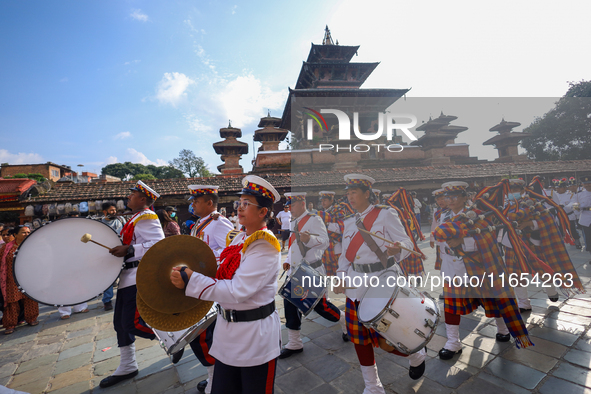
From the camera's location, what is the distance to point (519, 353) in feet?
9.55

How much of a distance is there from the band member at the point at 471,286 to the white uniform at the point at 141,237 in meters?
3.36

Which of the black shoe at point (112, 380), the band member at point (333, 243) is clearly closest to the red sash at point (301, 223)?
the band member at point (333, 243)

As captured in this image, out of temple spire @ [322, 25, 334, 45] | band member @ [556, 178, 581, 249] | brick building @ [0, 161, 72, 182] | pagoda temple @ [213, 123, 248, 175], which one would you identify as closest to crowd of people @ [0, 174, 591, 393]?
band member @ [556, 178, 581, 249]

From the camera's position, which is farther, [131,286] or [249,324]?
[131,286]

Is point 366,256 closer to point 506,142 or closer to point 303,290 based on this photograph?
point 303,290

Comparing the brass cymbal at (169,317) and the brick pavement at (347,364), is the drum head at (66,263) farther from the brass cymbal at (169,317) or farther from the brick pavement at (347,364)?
the brass cymbal at (169,317)

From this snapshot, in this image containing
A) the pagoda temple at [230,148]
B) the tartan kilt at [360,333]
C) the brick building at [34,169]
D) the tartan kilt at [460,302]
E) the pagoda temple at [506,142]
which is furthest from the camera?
the brick building at [34,169]

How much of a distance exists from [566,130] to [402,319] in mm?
32661

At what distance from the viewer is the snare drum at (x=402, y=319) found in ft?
7.00

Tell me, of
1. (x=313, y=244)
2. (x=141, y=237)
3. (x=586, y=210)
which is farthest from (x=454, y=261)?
(x=586, y=210)

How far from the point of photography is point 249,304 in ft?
5.68

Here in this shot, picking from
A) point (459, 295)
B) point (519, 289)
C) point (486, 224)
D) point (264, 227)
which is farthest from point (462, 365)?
point (264, 227)

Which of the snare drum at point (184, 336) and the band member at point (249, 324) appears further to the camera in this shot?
the snare drum at point (184, 336)

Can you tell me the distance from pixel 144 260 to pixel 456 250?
3.40 m
